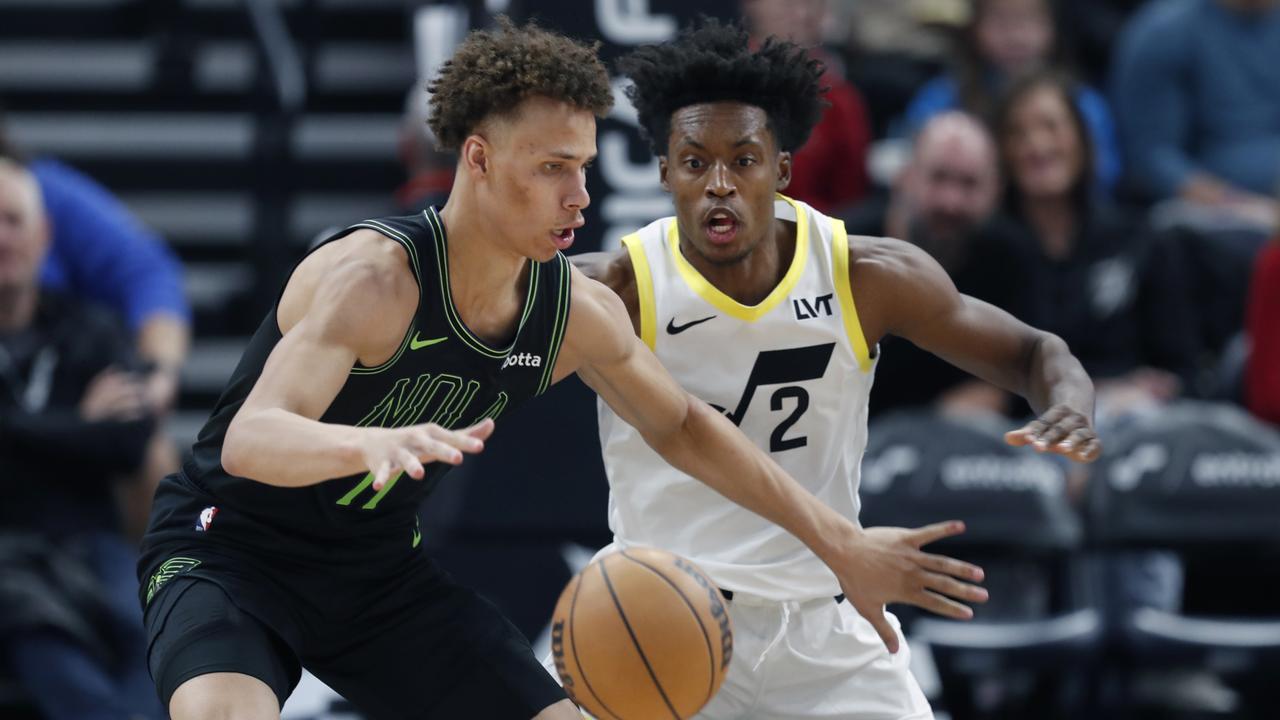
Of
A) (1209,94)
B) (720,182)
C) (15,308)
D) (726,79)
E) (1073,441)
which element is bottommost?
(15,308)

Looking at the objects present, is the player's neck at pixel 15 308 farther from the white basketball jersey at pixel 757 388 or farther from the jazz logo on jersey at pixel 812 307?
the jazz logo on jersey at pixel 812 307

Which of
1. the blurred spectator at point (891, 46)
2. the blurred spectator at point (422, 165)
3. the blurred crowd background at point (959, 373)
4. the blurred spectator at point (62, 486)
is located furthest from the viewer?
the blurred spectator at point (891, 46)

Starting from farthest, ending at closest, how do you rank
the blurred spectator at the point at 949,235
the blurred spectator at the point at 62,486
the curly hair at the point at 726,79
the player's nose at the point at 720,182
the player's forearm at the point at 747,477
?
the blurred spectator at the point at 949,235
the blurred spectator at the point at 62,486
the curly hair at the point at 726,79
the player's nose at the point at 720,182
the player's forearm at the point at 747,477

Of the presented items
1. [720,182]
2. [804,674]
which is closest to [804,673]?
[804,674]

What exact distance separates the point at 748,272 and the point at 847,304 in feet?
0.89

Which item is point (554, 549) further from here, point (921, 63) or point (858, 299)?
point (921, 63)

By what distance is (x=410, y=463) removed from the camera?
3.45 metres

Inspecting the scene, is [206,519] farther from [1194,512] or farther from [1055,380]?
[1194,512]

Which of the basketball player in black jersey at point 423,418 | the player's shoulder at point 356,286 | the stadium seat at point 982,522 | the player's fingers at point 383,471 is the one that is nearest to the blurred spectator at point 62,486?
the basketball player in black jersey at point 423,418

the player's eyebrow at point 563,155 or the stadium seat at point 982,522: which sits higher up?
the player's eyebrow at point 563,155

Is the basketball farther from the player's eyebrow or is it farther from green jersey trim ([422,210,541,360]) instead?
the player's eyebrow

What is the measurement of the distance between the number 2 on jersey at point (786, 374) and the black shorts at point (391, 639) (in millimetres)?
857

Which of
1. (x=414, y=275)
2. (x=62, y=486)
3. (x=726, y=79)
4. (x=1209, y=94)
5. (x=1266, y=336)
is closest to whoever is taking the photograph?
(x=414, y=275)

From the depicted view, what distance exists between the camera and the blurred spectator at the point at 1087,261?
24.5ft
